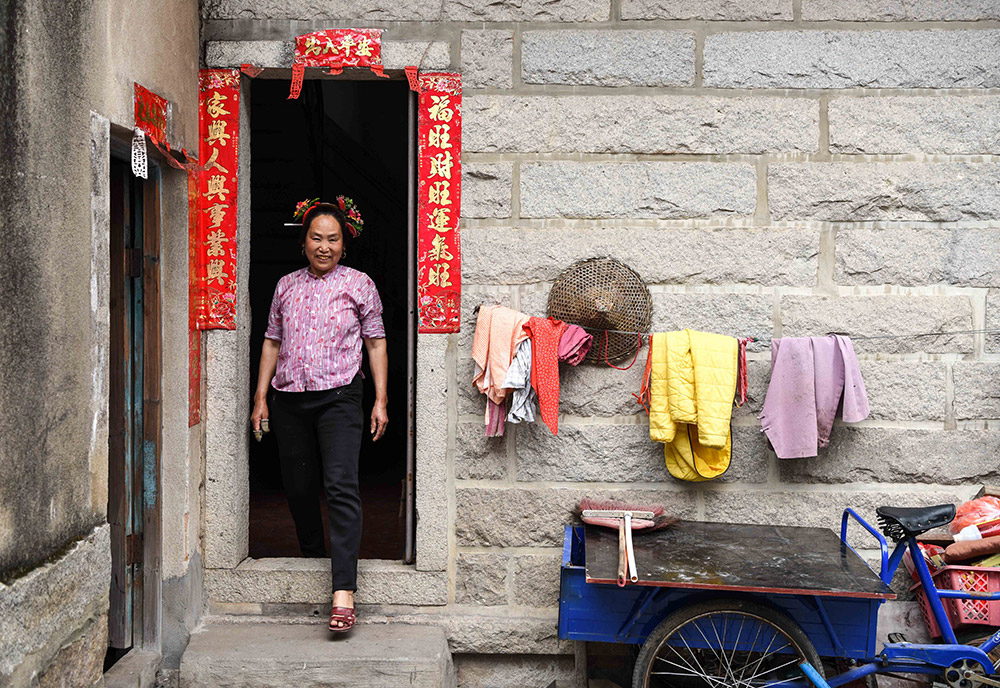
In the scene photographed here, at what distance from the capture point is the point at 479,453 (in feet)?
14.2

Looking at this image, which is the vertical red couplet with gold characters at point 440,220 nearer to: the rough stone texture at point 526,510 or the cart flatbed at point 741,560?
the rough stone texture at point 526,510

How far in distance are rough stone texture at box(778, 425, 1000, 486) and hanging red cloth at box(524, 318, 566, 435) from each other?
1.31 metres

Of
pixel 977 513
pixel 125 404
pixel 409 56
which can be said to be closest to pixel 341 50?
pixel 409 56

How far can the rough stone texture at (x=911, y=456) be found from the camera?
167 inches

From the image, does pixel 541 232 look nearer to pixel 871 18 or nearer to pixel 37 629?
pixel 871 18

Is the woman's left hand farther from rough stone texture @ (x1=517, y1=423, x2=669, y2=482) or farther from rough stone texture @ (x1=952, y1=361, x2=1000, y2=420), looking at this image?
rough stone texture @ (x1=952, y1=361, x2=1000, y2=420)

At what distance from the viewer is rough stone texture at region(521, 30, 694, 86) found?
14.0 ft

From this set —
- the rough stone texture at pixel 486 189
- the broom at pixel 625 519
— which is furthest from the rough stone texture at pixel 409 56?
the broom at pixel 625 519

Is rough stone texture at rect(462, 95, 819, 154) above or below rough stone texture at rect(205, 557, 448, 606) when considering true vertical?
above

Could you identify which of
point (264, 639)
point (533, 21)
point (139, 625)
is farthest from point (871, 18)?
point (139, 625)

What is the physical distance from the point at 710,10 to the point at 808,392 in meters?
1.90

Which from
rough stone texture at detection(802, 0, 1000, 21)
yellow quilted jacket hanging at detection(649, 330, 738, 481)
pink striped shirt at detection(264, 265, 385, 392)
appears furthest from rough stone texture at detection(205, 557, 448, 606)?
rough stone texture at detection(802, 0, 1000, 21)

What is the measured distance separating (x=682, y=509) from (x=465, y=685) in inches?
54.8

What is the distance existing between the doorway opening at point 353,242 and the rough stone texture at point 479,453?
422 mm
